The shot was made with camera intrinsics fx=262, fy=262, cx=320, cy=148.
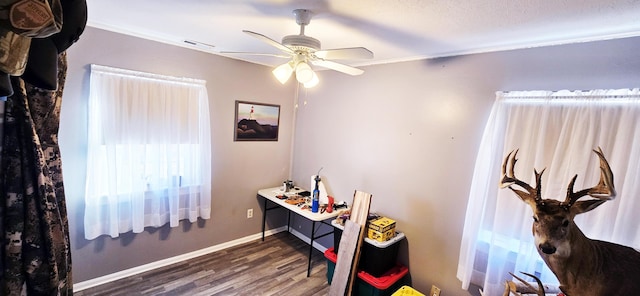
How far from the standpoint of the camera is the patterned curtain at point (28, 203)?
26.6 inches

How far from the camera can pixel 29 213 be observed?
27.7 inches

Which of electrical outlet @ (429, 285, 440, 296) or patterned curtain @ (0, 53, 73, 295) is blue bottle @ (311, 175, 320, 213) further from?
patterned curtain @ (0, 53, 73, 295)

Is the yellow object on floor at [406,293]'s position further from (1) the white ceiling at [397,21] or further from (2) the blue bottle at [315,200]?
(1) the white ceiling at [397,21]

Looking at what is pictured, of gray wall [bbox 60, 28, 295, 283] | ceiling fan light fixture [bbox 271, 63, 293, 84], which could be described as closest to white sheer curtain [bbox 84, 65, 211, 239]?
gray wall [bbox 60, 28, 295, 283]

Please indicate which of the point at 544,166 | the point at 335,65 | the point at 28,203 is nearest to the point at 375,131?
the point at 335,65

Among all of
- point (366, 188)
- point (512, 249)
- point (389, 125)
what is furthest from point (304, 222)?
point (512, 249)

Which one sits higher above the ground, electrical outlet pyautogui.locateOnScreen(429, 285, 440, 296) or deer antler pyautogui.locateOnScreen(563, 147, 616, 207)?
deer antler pyautogui.locateOnScreen(563, 147, 616, 207)

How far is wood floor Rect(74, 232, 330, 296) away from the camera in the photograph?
8.02ft

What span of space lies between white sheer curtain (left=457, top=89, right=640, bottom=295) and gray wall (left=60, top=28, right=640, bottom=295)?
11 cm

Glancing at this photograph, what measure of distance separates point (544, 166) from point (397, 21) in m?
1.35

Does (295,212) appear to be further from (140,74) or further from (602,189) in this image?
(602,189)

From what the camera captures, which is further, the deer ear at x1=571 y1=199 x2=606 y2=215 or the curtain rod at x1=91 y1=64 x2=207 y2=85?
the curtain rod at x1=91 y1=64 x2=207 y2=85

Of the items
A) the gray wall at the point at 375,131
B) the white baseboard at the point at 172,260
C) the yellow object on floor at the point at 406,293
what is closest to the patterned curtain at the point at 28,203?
the gray wall at the point at 375,131

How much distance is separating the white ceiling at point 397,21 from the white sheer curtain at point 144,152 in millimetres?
512
